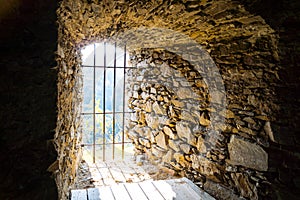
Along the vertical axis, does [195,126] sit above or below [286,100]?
below

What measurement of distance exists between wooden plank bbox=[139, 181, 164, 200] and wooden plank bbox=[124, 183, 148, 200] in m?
0.04

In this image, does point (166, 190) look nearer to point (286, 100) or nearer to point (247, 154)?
point (247, 154)

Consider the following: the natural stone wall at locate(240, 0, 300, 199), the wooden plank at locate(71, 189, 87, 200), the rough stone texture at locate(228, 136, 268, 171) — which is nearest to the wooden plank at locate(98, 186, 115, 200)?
the wooden plank at locate(71, 189, 87, 200)

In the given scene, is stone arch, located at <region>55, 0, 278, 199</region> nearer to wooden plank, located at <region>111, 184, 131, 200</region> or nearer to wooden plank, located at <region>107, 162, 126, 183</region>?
wooden plank, located at <region>111, 184, 131, 200</region>

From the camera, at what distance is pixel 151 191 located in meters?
1.98

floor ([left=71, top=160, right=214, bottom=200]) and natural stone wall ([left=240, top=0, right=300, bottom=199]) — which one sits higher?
natural stone wall ([left=240, top=0, right=300, bottom=199])

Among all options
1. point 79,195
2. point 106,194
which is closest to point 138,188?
point 106,194

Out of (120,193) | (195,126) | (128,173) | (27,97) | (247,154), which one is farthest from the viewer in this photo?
(128,173)

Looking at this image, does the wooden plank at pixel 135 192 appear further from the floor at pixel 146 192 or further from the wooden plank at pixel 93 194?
the wooden plank at pixel 93 194

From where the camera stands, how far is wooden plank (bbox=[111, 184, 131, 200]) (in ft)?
6.12

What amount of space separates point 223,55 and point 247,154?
2.82 feet

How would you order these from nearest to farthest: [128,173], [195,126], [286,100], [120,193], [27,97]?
[27,97] < [286,100] < [120,193] < [195,126] < [128,173]

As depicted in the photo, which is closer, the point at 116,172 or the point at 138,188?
the point at 138,188

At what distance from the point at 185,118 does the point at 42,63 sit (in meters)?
1.85
